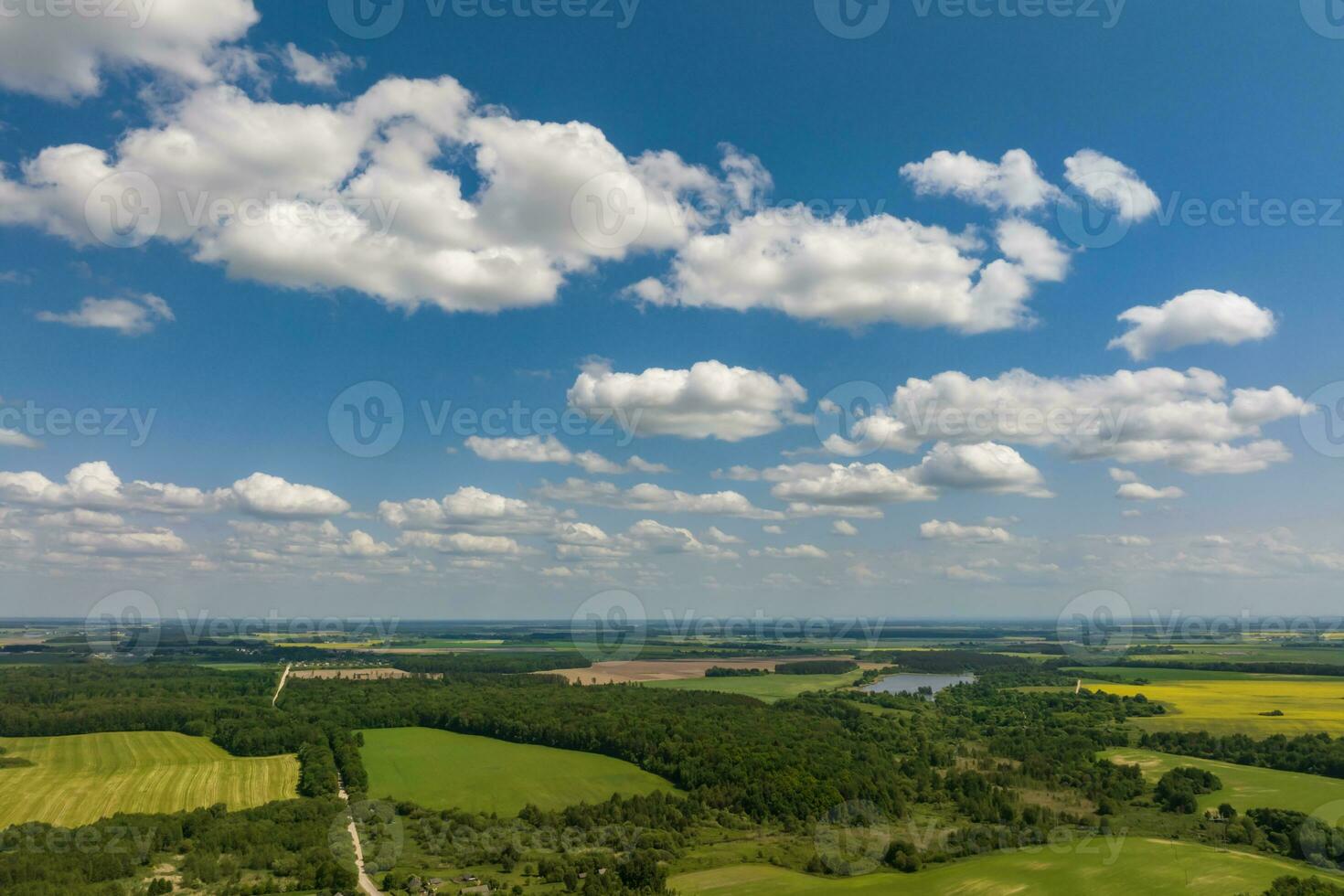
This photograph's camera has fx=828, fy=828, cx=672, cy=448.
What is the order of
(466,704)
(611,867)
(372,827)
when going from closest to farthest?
(611,867) → (372,827) → (466,704)

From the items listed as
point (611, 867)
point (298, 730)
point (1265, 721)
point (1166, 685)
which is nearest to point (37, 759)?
point (298, 730)

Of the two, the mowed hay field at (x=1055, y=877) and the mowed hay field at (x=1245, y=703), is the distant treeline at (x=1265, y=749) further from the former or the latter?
the mowed hay field at (x=1055, y=877)

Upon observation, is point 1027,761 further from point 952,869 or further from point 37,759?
point 37,759

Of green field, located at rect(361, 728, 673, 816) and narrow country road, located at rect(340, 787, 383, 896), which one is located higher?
narrow country road, located at rect(340, 787, 383, 896)

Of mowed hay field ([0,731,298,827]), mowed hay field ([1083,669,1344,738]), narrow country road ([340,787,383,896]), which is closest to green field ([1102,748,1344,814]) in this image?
mowed hay field ([1083,669,1344,738])

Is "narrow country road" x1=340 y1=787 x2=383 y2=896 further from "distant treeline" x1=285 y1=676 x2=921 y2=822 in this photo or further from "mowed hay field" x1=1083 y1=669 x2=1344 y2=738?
"mowed hay field" x1=1083 y1=669 x2=1344 y2=738

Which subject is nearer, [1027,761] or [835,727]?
[1027,761]

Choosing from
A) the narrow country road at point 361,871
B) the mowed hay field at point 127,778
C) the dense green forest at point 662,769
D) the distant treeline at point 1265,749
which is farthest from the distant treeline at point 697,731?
the narrow country road at point 361,871
